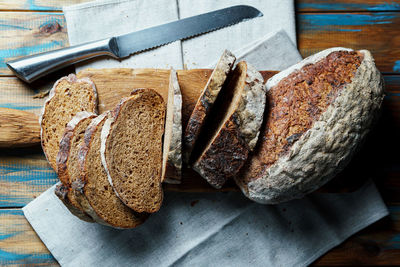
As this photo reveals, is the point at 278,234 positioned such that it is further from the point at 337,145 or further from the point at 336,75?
the point at 336,75

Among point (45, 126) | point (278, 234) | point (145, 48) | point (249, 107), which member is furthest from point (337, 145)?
point (45, 126)

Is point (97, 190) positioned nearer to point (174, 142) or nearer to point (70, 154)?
point (70, 154)

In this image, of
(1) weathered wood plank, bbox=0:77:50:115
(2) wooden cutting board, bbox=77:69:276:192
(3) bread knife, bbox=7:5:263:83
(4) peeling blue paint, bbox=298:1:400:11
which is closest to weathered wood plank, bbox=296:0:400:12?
(4) peeling blue paint, bbox=298:1:400:11

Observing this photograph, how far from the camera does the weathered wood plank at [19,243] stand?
2518mm

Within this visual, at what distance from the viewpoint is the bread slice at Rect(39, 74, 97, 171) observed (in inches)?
90.4

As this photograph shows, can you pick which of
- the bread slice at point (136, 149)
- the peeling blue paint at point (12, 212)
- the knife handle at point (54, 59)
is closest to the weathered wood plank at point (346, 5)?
the bread slice at point (136, 149)

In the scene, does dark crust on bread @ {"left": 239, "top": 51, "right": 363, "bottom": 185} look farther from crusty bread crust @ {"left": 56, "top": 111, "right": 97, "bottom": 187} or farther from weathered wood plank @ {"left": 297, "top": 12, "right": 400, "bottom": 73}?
crusty bread crust @ {"left": 56, "top": 111, "right": 97, "bottom": 187}

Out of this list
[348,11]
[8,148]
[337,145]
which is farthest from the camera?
[348,11]

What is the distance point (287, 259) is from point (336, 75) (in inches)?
59.7

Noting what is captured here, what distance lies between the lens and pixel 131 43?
8.23 feet

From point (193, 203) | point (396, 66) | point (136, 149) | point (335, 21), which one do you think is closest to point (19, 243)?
point (136, 149)

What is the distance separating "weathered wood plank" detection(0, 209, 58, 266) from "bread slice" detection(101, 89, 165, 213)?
95 centimetres

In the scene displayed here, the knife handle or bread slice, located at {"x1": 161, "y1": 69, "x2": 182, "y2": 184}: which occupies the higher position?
the knife handle

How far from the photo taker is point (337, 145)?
1936mm
